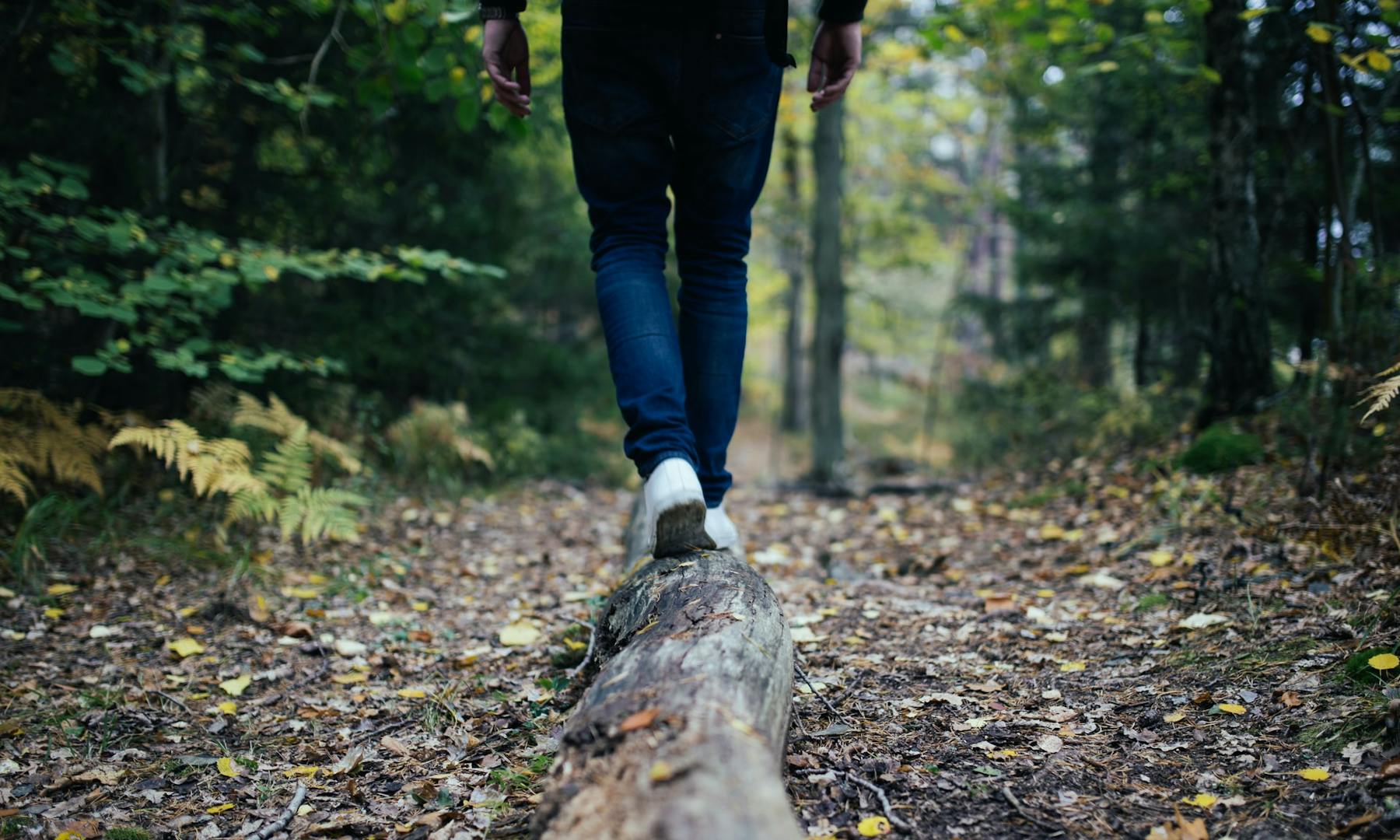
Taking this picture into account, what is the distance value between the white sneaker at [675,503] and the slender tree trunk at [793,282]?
889cm

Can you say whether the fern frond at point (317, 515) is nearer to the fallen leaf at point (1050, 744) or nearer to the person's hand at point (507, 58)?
the person's hand at point (507, 58)

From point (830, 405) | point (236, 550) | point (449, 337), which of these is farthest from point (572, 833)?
point (830, 405)

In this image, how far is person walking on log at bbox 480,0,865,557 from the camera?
1896 millimetres

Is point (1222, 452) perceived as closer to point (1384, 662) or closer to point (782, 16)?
point (1384, 662)

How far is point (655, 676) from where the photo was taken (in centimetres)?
138

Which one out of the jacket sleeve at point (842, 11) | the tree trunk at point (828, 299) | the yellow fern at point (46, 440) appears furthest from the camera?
the tree trunk at point (828, 299)

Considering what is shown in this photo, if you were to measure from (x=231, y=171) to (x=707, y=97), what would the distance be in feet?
11.9

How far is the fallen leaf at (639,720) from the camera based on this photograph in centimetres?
121

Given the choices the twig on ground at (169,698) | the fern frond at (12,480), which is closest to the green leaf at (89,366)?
the fern frond at (12,480)

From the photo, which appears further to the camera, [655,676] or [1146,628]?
[1146,628]

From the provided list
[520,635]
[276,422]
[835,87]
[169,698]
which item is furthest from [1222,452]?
[276,422]

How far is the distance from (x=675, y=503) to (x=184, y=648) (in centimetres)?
171

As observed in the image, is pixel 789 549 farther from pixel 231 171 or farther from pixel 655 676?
pixel 231 171

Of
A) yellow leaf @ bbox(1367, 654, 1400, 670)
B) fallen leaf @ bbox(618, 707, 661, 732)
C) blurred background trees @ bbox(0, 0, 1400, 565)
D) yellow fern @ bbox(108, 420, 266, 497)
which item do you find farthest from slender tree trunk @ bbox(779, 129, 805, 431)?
fallen leaf @ bbox(618, 707, 661, 732)
